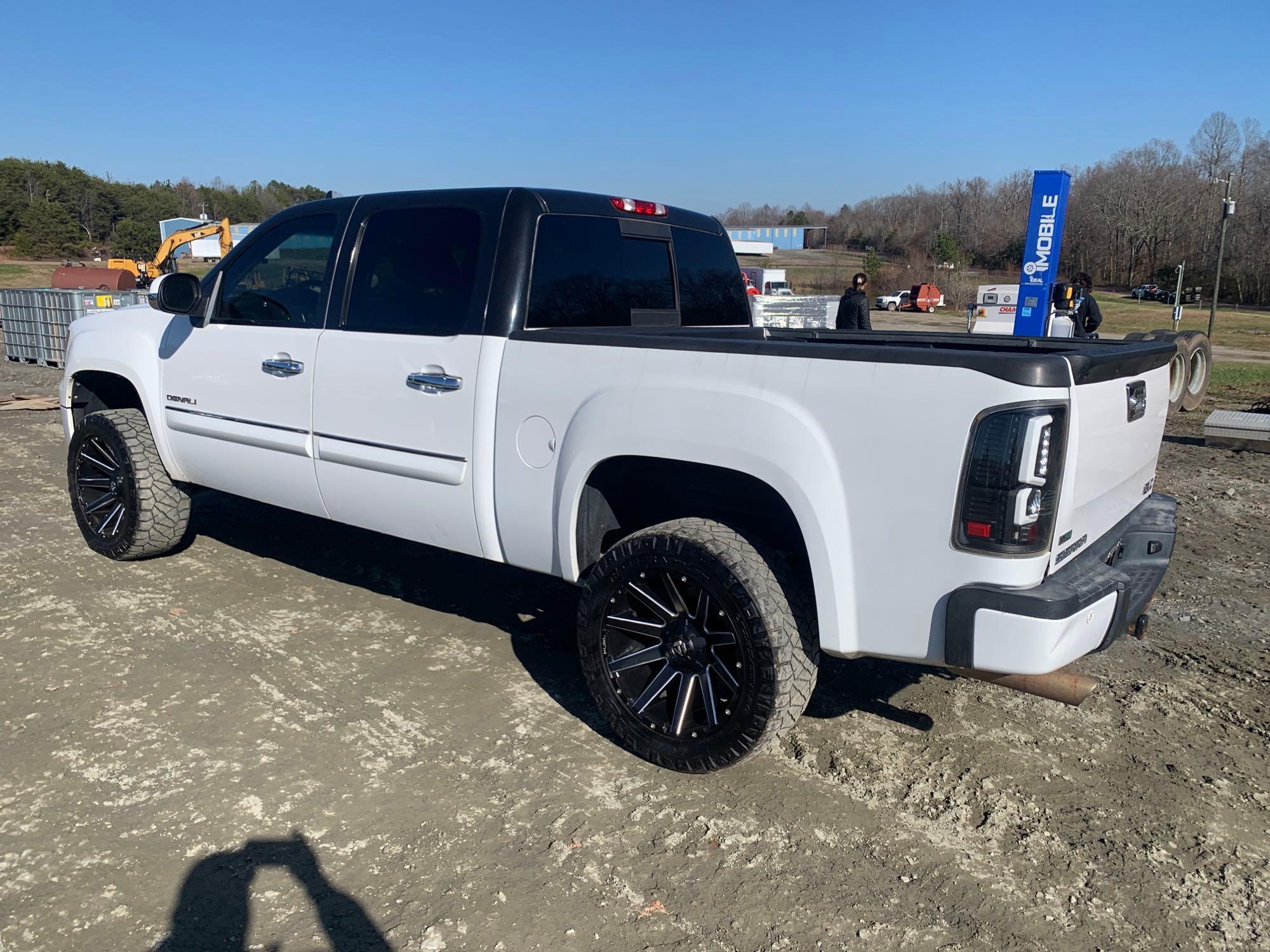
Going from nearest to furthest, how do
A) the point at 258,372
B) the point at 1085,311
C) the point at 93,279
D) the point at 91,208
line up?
the point at 258,372
the point at 1085,311
the point at 93,279
the point at 91,208

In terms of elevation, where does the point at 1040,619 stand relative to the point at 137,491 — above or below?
above

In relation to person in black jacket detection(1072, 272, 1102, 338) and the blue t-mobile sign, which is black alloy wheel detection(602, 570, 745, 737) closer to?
the blue t-mobile sign

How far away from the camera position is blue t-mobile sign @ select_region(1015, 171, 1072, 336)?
45.9 ft

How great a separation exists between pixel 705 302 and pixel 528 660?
6.70 ft

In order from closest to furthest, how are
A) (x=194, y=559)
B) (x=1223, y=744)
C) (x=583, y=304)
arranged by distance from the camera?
(x=1223, y=744) → (x=583, y=304) → (x=194, y=559)

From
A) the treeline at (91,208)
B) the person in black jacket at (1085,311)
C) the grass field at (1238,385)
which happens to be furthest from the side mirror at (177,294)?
the treeline at (91,208)

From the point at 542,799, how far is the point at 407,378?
1781 mm

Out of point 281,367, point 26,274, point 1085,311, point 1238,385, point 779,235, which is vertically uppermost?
point 779,235

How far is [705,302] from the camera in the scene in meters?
4.94

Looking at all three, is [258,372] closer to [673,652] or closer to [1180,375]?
[673,652]

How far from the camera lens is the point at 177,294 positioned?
484cm

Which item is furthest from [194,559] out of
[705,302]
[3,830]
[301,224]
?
[705,302]

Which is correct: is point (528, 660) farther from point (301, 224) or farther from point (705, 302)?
point (301, 224)

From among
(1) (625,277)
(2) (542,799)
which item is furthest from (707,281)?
(2) (542,799)
